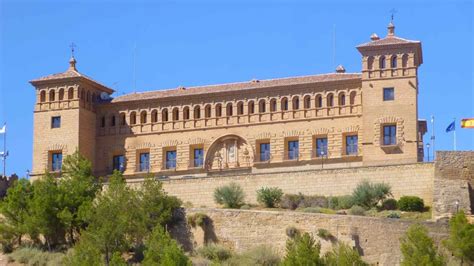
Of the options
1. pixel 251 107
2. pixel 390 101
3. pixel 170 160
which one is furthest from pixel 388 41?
pixel 170 160

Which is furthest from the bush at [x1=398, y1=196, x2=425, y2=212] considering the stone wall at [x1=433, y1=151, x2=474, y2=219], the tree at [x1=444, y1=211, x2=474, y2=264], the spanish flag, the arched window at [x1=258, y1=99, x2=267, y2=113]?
the arched window at [x1=258, y1=99, x2=267, y2=113]

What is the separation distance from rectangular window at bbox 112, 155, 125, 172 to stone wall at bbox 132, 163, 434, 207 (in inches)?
174

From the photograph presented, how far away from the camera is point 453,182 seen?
219ft

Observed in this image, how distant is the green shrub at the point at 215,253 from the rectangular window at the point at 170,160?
499 inches

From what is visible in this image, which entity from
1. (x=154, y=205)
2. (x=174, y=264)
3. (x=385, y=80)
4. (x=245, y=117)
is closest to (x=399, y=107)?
(x=385, y=80)

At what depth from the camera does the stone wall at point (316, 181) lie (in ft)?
226

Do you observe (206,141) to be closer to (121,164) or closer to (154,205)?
(121,164)

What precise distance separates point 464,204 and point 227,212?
9.55m

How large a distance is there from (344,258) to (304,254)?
1.42 m

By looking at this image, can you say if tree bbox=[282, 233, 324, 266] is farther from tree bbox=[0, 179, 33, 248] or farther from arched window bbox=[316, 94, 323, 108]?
arched window bbox=[316, 94, 323, 108]

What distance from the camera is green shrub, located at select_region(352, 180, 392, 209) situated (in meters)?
67.9

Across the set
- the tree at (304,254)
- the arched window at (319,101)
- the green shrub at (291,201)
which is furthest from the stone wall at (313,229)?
the arched window at (319,101)

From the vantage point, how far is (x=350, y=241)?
62.0m

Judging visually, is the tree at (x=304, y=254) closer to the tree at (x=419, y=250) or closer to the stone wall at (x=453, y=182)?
the tree at (x=419, y=250)
